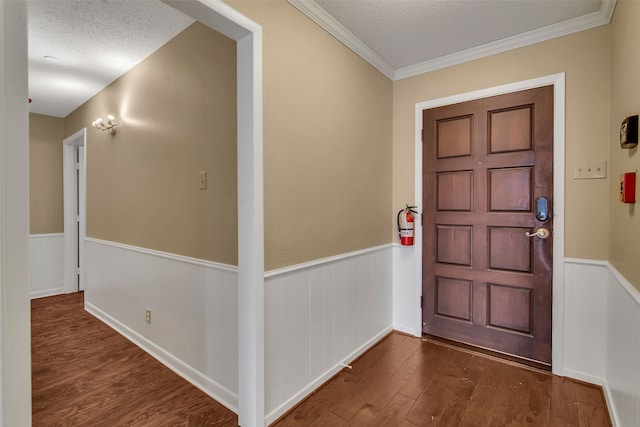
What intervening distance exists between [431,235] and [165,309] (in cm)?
233

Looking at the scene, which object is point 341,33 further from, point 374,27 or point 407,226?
point 407,226

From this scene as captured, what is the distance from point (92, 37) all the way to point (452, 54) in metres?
2.90

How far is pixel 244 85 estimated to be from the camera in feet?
5.31

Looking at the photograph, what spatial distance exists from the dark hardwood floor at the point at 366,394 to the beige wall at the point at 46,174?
2.48 metres

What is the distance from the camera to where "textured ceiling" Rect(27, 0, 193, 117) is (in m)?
2.02

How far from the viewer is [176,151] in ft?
7.42

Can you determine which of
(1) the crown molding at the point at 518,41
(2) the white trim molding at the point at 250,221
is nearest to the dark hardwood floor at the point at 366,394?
(2) the white trim molding at the point at 250,221

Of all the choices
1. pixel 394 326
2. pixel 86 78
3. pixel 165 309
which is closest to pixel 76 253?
pixel 86 78

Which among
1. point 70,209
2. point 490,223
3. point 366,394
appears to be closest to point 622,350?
point 490,223

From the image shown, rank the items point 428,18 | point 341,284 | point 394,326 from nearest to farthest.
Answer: point 428,18, point 341,284, point 394,326

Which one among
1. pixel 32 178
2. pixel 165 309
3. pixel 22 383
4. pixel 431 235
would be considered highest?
pixel 32 178

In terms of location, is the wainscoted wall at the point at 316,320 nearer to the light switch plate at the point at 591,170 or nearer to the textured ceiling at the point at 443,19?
the light switch plate at the point at 591,170

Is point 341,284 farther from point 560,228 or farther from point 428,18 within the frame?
point 428,18

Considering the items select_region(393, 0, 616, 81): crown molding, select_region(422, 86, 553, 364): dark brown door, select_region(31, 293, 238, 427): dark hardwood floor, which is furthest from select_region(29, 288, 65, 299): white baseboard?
select_region(393, 0, 616, 81): crown molding
